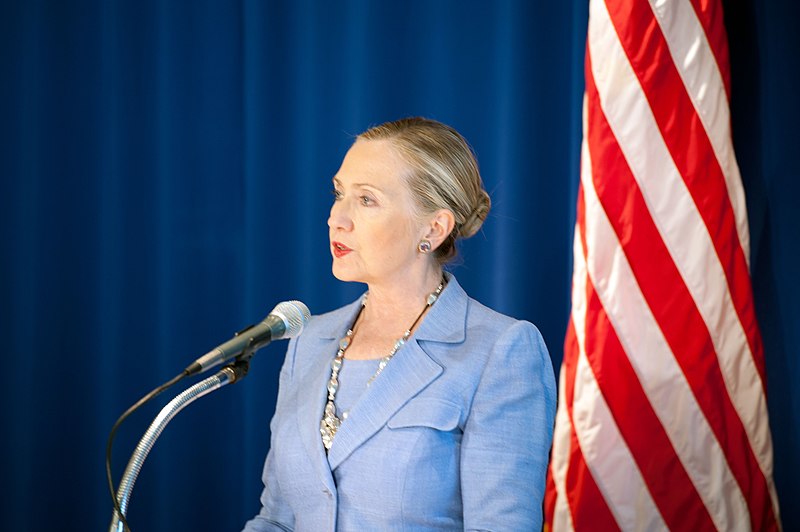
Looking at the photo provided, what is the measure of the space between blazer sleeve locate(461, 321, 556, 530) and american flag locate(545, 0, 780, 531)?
5.9 inches

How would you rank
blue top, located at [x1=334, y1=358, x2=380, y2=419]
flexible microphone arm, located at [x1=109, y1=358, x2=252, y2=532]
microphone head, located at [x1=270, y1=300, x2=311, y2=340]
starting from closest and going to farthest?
flexible microphone arm, located at [x1=109, y1=358, x2=252, y2=532] → microphone head, located at [x1=270, y1=300, x2=311, y2=340] → blue top, located at [x1=334, y1=358, x2=380, y2=419]

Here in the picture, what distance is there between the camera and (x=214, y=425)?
321 cm

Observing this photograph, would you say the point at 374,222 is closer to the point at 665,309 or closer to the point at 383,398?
the point at 383,398

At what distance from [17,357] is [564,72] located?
2092 mm

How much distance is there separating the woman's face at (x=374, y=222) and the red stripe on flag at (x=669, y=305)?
0.44 m

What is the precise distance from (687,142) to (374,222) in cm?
71

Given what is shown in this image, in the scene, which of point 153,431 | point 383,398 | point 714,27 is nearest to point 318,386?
point 383,398

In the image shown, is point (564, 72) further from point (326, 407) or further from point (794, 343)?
point (326, 407)

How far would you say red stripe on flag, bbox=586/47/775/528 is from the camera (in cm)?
203

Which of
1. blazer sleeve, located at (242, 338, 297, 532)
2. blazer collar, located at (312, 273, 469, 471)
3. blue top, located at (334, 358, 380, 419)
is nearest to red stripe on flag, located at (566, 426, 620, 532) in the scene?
blazer collar, located at (312, 273, 469, 471)

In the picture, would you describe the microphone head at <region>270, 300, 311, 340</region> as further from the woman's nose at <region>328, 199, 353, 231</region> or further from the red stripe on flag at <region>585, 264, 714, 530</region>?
the red stripe on flag at <region>585, 264, 714, 530</region>

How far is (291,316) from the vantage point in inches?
65.1

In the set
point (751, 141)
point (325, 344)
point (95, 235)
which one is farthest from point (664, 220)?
point (95, 235)

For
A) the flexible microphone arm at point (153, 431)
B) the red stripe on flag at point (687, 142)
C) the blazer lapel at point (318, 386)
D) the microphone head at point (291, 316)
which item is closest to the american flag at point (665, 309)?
the red stripe on flag at point (687, 142)
